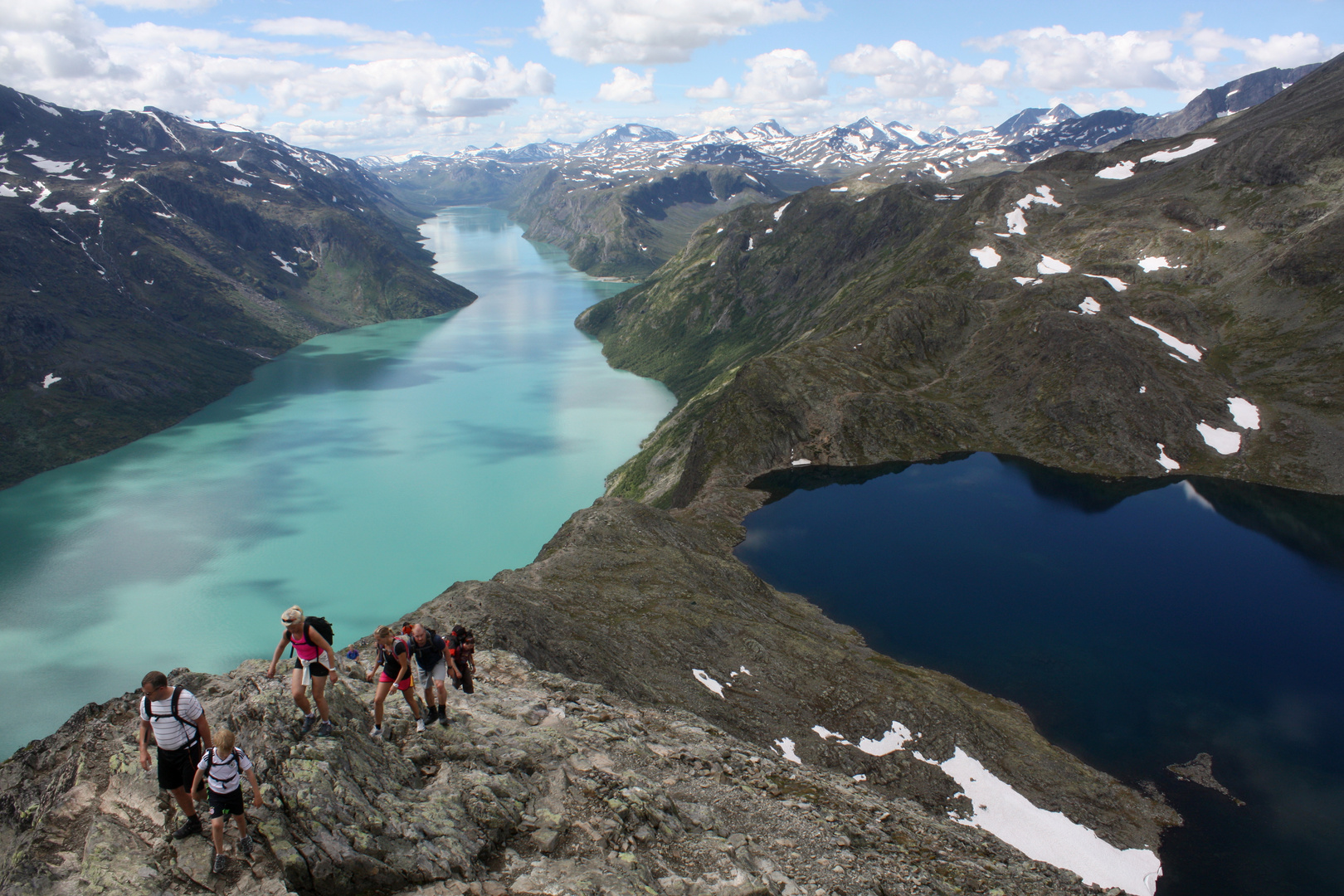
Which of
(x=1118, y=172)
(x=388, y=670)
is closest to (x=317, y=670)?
(x=388, y=670)

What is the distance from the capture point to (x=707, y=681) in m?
47.2

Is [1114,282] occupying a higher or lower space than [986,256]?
lower

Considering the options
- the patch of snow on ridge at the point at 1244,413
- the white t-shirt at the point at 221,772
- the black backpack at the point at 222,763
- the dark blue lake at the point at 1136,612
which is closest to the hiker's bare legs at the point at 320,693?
the black backpack at the point at 222,763

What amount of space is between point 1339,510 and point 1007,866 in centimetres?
9836

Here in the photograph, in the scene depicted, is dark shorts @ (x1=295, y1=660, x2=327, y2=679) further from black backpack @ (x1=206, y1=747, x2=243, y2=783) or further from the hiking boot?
the hiking boot

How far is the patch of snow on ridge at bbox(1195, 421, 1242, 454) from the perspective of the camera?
358ft

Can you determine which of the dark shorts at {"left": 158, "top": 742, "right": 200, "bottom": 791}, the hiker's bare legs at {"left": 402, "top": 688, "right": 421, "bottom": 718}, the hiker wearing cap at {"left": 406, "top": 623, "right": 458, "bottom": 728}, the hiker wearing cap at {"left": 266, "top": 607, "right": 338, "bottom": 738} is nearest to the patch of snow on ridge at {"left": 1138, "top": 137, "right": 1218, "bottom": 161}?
the hiker wearing cap at {"left": 406, "top": 623, "right": 458, "bottom": 728}

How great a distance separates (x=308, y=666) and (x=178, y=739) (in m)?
3.48

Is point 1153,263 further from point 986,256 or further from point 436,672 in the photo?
point 436,672

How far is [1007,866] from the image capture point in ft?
95.1

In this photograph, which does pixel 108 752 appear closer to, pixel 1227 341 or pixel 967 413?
pixel 967 413

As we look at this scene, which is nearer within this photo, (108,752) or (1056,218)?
(108,752)

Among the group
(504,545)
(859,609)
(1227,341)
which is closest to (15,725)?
(504,545)

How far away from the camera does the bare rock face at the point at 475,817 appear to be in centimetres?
1714
